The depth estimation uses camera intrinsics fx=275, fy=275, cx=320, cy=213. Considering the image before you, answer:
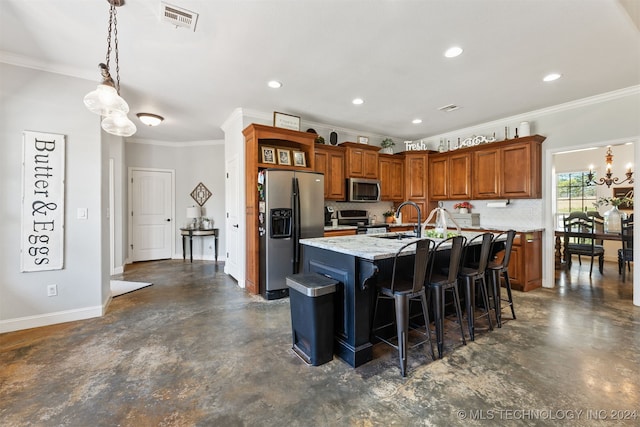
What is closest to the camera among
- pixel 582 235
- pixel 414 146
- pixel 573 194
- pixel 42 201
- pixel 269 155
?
pixel 42 201

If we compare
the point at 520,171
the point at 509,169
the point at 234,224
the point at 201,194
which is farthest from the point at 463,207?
the point at 201,194

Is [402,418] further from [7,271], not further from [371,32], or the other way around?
[7,271]

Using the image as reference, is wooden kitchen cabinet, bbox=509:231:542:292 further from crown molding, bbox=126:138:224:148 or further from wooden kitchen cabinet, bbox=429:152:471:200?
crown molding, bbox=126:138:224:148

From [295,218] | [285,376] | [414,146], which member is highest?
[414,146]

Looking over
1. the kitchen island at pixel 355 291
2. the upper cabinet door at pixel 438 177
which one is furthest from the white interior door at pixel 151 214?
the upper cabinet door at pixel 438 177

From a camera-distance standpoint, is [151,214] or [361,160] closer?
[361,160]

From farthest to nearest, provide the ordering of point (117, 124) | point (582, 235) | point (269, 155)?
point (582, 235)
point (269, 155)
point (117, 124)

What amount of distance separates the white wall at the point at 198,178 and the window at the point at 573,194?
8.79 metres

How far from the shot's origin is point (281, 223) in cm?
394

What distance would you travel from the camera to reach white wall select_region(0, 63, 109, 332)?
2803 mm

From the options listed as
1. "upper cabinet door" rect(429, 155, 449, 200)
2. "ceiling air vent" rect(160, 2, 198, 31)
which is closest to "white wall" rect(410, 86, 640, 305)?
"upper cabinet door" rect(429, 155, 449, 200)

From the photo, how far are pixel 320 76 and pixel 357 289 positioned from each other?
248cm

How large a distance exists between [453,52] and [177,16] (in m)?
2.52

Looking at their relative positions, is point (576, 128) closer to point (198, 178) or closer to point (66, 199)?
point (66, 199)
